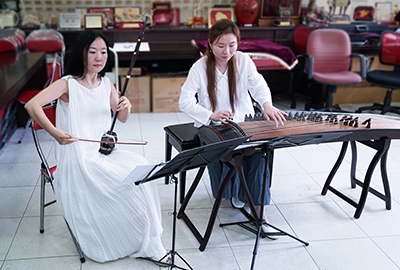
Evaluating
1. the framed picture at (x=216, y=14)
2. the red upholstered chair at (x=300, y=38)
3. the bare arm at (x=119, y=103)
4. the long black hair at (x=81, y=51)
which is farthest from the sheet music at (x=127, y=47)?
the long black hair at (x=81, y=51)

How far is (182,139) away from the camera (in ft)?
8.34

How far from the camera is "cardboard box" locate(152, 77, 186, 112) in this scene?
15.1 feet

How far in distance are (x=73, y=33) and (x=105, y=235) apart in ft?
10.4

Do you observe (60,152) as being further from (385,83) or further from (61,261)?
(385,83)

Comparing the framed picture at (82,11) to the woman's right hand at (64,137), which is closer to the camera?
the woman's right hand at (64,137)

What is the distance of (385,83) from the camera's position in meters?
4.43

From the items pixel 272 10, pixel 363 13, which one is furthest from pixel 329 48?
pixel 363 13

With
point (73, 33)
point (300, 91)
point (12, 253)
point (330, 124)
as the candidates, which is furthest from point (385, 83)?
point (12, 253)

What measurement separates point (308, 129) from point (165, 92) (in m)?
2.64

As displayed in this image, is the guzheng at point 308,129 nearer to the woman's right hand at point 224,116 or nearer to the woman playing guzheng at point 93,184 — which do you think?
the woman's right hand at point 224,116

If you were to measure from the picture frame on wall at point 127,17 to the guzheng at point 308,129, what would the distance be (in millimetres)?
2834

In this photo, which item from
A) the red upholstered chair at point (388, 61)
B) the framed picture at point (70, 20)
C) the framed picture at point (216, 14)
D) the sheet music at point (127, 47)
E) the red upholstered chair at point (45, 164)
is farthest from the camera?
the framed picture at point (216, 14)

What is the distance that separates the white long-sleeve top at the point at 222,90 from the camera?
2.45 meters

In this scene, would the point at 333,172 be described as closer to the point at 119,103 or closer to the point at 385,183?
the point at 385,183
